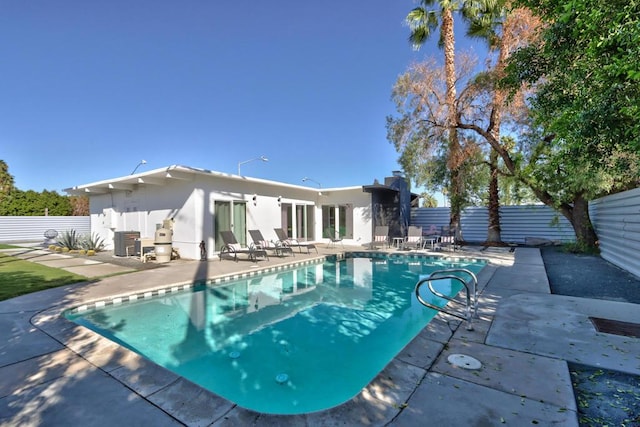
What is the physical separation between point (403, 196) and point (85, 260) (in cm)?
1511

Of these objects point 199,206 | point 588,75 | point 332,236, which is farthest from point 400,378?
point 332,236

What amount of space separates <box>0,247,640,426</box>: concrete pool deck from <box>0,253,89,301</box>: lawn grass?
5.83 feet

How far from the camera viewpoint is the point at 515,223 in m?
15.9

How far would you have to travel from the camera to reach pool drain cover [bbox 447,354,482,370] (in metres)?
2.97

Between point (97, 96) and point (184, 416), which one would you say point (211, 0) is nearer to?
point (97, 96)

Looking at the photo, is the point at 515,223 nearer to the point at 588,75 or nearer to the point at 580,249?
the point at 580,249

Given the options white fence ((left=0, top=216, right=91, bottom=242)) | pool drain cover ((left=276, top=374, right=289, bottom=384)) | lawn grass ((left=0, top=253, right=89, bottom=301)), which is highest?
white fence ((left=0, top=216, right=91, bottom=242))

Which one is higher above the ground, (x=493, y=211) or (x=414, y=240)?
(x=493, y=211)

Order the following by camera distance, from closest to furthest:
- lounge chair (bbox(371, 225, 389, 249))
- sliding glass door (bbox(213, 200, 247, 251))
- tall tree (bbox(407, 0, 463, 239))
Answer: sliding glass door (bbox(213, 200, 247, 251)), tall tree (bbox(407, 0, 463, 239)), lounge chair (bbox(371, 225, 389, 249))

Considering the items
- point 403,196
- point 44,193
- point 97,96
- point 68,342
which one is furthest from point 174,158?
point 68,342

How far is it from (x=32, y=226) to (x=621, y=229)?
3184 centimetres

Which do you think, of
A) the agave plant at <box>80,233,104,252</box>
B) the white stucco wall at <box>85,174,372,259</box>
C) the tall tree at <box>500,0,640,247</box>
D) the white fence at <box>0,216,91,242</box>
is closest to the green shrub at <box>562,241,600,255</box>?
the white stucco wall at <box>85,174,372,259</box>

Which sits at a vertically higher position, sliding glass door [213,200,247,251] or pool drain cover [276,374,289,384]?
sliding glass door [213,200,247,251]

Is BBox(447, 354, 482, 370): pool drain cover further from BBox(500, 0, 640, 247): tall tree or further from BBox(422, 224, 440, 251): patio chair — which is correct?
BBox(422, 224, 440, 251): patio chair
